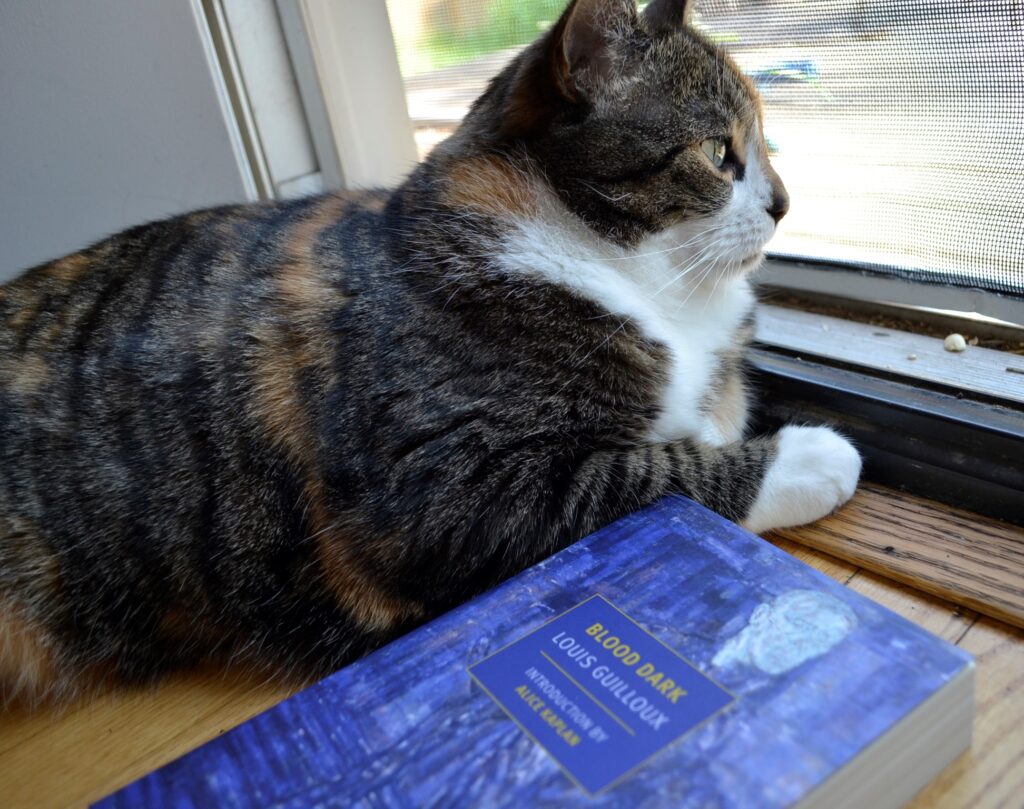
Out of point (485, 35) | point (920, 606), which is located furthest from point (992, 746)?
point (485, 35)

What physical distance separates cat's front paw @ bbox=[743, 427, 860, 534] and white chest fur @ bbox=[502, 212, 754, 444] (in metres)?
0.10

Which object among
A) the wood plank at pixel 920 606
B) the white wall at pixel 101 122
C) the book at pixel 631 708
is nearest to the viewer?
the book at pixel 631 708

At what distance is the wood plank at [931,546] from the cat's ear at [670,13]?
60 cm

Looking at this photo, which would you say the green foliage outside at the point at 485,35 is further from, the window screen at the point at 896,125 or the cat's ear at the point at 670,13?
the cat's ear at the point at 670,13

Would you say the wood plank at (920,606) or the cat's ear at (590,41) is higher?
the cat's ear at (590,41)

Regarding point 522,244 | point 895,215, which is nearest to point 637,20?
point 522,244

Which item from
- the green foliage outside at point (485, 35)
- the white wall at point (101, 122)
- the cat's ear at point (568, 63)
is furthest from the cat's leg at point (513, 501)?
the white wall at point (101, 122)

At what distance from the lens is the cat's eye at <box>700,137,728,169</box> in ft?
3.26

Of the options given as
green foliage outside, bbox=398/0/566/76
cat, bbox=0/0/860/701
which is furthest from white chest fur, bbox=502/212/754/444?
green foliage outside, bbox=398/0/566/76

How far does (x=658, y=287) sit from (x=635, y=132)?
0.57 ft

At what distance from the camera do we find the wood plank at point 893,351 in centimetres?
101

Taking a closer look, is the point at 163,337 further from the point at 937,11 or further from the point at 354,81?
the point at 937,11

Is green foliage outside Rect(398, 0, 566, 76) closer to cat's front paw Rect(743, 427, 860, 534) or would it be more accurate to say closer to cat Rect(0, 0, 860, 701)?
cat Rect(0, 0, 860, 701)

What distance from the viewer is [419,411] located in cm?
89
